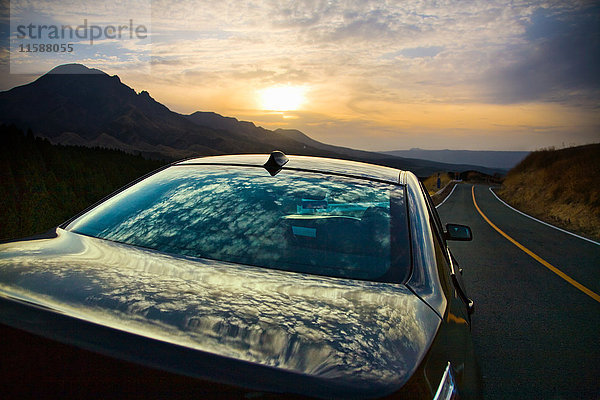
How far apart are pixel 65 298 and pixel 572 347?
15.5 feet

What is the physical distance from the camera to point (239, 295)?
1395mm

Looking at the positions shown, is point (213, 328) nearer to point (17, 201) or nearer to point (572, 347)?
point (572, 347)

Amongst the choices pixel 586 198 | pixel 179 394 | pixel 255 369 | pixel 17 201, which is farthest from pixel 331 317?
pixel 586 198

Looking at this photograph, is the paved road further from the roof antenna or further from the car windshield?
the roof antenna

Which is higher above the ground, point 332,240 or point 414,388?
point 332,240

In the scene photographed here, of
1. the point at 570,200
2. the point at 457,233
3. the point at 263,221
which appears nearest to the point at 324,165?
the point at 263,221

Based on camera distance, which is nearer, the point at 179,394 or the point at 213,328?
the point at 179,394

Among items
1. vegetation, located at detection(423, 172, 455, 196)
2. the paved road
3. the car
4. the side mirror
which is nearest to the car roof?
the car

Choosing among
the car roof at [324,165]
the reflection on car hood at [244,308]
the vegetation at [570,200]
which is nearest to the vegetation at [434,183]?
the vegetation at [570,200]

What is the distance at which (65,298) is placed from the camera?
4.12 feet

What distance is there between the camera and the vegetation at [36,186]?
9188 mm

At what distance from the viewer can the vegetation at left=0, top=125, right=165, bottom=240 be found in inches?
362

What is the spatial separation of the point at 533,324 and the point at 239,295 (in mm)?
4811

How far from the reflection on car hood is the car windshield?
0.17 m
